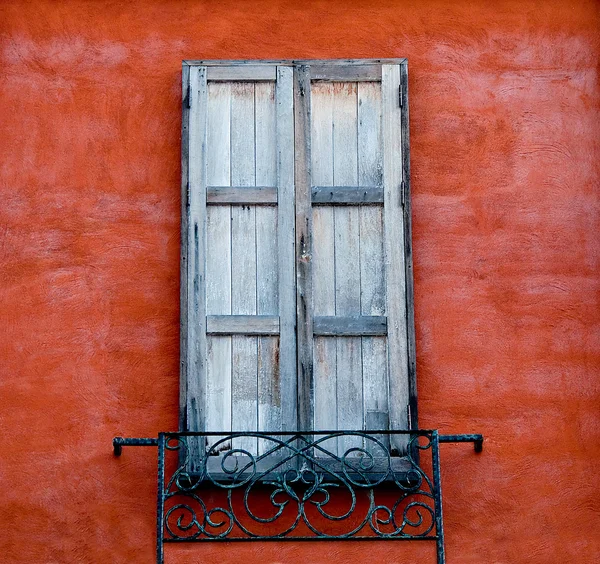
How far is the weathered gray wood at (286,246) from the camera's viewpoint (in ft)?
19.1

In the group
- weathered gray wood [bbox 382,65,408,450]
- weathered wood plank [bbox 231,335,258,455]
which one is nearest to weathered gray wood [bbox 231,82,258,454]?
weathered wood plank [bbox 231,335,258,455]

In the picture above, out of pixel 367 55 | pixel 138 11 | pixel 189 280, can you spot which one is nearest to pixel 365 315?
pixel 189 280

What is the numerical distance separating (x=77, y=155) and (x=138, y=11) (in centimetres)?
82

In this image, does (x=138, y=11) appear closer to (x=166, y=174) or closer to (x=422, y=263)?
(x=166, y=174)

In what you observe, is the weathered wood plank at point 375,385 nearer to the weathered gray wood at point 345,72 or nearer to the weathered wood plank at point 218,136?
the weathered wood plank at point 218,136

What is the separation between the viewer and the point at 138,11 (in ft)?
21.1

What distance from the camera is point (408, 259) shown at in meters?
5.95

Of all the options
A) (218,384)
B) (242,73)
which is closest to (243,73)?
(242,73)

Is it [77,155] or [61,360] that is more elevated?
[77,155]

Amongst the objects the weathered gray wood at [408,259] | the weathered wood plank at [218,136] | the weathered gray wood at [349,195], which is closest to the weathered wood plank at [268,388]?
the weathered gray wood at [408,259]

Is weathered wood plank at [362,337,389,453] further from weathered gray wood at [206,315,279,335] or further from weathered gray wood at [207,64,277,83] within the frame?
weathered gray wood at [207,64,277,83]

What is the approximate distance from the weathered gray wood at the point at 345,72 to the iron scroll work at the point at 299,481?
1.73 metres

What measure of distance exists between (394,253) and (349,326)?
1.33ft

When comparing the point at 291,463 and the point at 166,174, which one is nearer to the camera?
the point at 291,463
